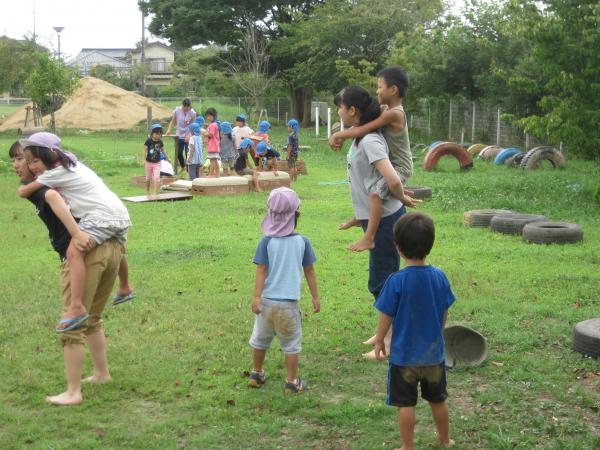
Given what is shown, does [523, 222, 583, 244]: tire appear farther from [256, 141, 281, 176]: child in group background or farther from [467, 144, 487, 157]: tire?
[467, 144, 487, 157]: tire

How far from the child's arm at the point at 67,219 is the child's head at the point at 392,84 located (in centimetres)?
235

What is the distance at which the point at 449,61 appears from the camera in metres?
29.7

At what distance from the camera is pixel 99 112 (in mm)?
45344

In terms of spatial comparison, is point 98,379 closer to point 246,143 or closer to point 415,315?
point 415,315

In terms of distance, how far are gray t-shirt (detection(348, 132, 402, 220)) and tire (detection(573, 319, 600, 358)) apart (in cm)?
163

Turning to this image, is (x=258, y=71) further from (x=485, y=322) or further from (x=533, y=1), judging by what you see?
(x=485, y=322)

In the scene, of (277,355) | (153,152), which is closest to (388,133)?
(277,355)

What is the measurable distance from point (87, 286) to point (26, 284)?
3.72m

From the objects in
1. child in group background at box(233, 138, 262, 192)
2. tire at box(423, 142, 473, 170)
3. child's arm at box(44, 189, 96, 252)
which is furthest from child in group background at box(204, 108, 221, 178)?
child's arm at box(44, 189, 96, 252)

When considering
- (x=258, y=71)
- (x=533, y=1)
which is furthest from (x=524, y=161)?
(x=258, y=71)

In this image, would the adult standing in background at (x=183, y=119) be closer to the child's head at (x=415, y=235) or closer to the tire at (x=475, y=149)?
the tire at (x=475, y=149)

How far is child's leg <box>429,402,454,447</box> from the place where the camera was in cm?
454

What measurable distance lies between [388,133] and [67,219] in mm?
2353

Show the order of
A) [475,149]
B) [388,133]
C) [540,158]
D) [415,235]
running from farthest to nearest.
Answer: [475,149] → [540,158] → [388,133] → [415,235]
